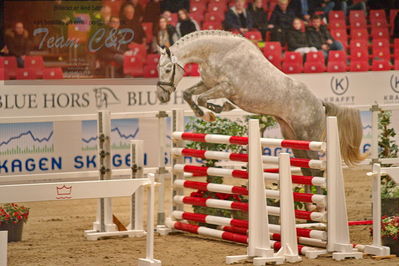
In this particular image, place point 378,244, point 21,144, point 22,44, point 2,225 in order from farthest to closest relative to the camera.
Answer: point 22,44, point 21,144, point 2,225, point 378,244

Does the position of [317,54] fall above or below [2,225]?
above

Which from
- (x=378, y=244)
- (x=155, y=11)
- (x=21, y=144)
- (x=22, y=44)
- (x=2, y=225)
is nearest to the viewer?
(x=378, y=244)

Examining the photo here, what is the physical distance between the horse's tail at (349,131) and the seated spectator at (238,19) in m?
5.65

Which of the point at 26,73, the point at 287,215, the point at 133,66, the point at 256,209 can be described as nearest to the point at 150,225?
the point at 256,209

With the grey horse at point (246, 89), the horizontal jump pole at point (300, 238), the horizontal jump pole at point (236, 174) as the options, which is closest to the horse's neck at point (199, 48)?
the grey horse at point (246, 89)

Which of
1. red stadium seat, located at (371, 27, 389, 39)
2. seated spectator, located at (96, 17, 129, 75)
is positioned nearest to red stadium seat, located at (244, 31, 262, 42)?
seated spectator, located at (96, 17, 129, 75)

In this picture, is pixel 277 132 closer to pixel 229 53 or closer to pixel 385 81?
pixel 385 81

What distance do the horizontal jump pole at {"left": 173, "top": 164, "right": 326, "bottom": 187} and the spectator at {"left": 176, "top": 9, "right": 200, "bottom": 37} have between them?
16.8ft

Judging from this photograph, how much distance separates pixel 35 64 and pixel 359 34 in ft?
18.0

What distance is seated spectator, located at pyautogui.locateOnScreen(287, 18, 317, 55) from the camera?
13.5m

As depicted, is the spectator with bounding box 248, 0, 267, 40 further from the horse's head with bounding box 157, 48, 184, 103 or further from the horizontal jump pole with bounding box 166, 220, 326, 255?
the horse's head with bounding box 157, 48, 184, 103

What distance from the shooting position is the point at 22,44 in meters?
11.6

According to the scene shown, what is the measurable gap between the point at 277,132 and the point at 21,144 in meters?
3.49

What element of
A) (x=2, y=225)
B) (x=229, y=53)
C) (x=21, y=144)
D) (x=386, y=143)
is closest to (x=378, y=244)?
(x=386, y=143)
